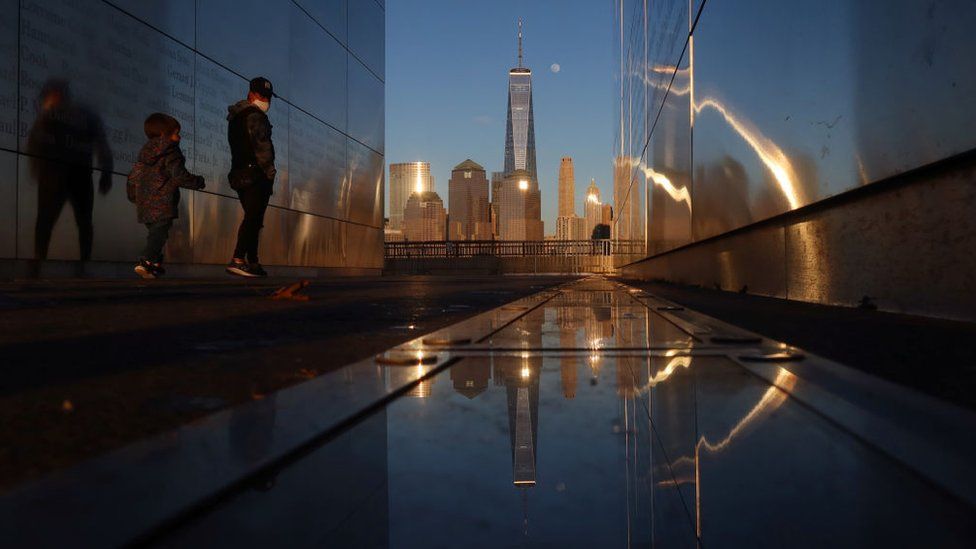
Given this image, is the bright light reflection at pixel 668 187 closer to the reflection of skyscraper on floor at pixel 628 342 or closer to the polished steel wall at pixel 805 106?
the polished steel wall at pixel 805 106

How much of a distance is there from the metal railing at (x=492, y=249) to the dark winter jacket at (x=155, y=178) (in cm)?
2669

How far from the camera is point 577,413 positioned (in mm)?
1190

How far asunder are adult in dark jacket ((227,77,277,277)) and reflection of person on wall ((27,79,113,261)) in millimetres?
2496

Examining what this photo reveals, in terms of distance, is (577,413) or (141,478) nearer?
(141,478)

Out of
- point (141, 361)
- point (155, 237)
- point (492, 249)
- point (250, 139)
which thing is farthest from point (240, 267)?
point (492, 249)

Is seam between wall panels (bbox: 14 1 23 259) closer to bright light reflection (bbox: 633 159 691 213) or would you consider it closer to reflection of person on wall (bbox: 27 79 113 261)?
reflection of person on wall (bbox: 27 79 113 261)

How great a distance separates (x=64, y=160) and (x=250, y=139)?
116 inches

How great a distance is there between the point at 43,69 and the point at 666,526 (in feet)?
29.9

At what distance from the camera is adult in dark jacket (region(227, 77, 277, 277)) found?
647cm

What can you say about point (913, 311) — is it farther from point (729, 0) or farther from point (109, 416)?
point (729, 0)

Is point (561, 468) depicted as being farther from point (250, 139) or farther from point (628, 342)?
point (250, 139)

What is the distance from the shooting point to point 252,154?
670 centimetres

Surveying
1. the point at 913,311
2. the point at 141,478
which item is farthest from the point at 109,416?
the point at 913,311

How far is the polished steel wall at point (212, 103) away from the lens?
7.35 m
